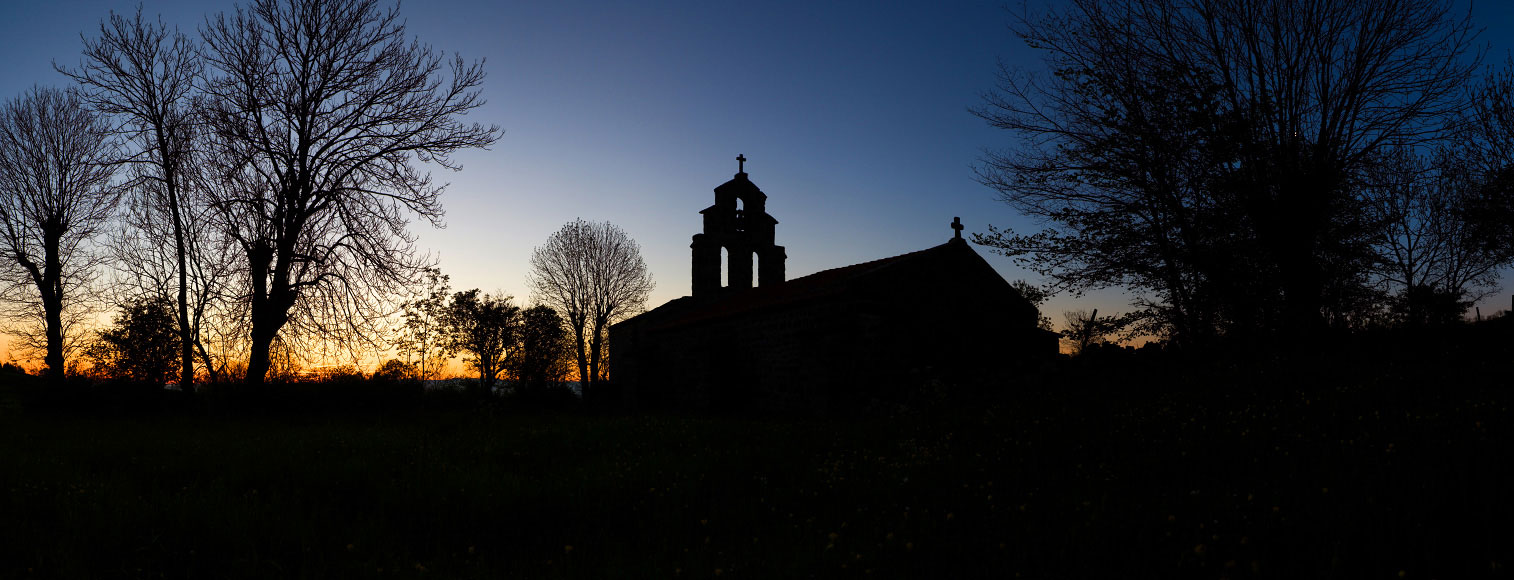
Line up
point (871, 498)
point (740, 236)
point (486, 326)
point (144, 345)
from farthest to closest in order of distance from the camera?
point (486, 326)
point (740, 236)
point (144, 345)
point (871, 498)

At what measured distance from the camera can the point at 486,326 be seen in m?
37.3

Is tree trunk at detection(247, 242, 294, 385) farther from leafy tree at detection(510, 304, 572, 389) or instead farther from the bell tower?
leafy tree at detection(510, 304, 572, 389)

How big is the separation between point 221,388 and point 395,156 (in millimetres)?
8033

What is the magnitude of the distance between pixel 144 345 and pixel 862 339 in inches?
892

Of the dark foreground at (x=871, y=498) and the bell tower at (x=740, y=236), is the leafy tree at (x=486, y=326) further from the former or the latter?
the dark foreground at (x=871, y=498)

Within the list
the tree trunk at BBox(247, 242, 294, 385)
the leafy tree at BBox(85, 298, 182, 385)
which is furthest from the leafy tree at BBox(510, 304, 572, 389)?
the tree trunk at BBox(247, 242, 294, 385)

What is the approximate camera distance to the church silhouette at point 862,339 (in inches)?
677

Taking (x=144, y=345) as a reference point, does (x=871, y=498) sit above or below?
below

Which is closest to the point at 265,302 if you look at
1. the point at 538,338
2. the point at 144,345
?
the point at 144,345

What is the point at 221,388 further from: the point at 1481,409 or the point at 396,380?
the point at 1481,409

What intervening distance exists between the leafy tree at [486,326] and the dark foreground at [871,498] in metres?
26.4

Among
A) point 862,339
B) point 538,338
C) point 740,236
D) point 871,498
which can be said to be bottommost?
point 871,498

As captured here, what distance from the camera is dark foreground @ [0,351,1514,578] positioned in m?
4.81

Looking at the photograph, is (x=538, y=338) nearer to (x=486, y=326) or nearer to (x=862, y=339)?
(x=486, y=326)
